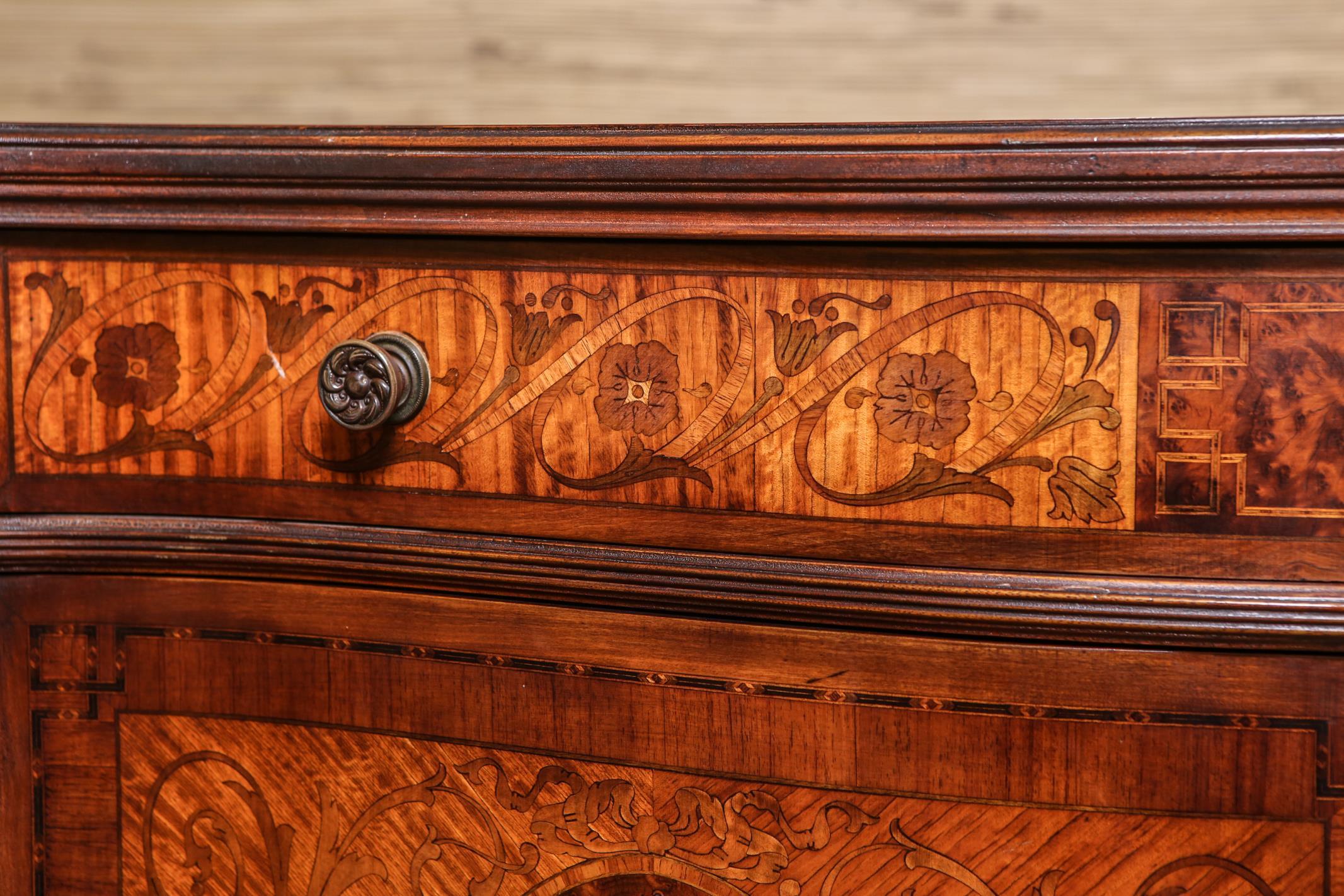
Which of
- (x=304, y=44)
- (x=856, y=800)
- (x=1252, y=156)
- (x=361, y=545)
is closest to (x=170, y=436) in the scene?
(x=361, y=545)

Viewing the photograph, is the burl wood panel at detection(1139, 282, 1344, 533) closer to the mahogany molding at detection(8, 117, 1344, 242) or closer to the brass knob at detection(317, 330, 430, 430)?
the mahogany molding at detection(8, 117, 1344, 242)

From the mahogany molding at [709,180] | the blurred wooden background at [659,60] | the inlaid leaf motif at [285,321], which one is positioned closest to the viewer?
the mahogany molding at [709,180]

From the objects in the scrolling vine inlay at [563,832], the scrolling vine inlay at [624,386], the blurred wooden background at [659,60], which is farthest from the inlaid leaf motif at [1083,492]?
the blurred wooden background at [659,60]

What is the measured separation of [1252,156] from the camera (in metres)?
0.37

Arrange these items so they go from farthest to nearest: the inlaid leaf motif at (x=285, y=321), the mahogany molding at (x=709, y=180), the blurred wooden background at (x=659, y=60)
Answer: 1. the blurred wooden background at (x=659, y=60)
2. the inlaid leaf motif at (x=285, y=321)
3. the mahogany molding at (x=709, y=180)

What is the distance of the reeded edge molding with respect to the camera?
404 millimetres

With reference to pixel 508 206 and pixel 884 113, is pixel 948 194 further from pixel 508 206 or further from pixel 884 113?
pixel 884 113

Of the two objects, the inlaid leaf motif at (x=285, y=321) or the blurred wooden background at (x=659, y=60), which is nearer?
the inlaid leaf motif at (x=285, y=321)

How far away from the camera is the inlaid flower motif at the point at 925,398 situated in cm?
42

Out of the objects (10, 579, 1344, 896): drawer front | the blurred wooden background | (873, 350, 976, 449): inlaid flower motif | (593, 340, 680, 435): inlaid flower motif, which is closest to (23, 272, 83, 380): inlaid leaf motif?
(10, 579, 1344, 896): drawer front

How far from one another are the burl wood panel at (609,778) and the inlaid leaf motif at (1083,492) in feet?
0.23

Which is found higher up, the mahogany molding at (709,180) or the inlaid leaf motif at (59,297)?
the mahogany molding at (709,180)

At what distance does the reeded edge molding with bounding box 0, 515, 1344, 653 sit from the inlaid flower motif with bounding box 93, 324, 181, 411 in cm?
6

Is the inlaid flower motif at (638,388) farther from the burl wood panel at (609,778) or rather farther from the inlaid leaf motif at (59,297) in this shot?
the inlaid leaf motif at (59,297)
